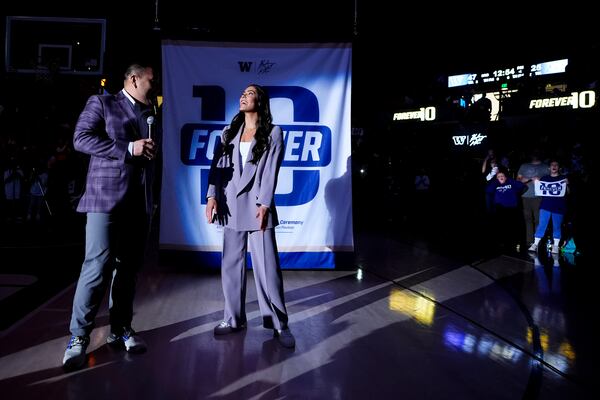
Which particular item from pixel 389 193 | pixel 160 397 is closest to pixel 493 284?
pixel 160 397

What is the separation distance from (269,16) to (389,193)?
16.4ft

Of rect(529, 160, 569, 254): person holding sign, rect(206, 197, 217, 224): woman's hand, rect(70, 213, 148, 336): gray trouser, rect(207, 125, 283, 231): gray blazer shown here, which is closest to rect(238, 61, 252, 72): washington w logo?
rect(207, 125, 283, 231): gray blazer

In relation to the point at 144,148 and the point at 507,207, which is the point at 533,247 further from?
the point at 144,148

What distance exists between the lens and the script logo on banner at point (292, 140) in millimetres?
5246

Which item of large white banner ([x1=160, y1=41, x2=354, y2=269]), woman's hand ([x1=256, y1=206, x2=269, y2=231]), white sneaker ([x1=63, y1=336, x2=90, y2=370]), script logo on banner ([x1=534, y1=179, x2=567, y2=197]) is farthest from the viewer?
script logo on banner ([x1=534, y1=179, x2=567, y2=197])

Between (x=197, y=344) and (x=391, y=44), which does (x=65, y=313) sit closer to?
(x=197, y=344)

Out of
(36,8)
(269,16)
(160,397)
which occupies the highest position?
(36,8)

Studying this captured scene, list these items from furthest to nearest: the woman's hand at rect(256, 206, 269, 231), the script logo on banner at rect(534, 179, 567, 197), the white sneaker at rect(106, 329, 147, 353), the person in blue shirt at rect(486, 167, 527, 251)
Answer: the person in blue shirt at rect(486, 167, 527, 251) < the script logo on banner at rect(534, 179, 567, 197) < the woman's hand at rect(256, 206, 269, 231) < the white sneaker at rect(106, 329, 147, 353)

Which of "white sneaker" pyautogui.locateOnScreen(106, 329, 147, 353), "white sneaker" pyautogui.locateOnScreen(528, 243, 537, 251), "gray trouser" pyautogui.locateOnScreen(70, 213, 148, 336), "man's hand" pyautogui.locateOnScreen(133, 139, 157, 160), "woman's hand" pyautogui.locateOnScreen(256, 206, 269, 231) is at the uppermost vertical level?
"man's hand" pyautogui.locateOnScreen(133, 139, 157, 160)

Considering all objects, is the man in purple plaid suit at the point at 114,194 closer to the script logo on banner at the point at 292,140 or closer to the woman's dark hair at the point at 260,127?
the woman's dark hair at the point at 260,127

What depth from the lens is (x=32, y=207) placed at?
31.9 feet

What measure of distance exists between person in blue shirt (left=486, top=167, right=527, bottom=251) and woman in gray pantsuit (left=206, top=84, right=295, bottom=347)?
5425 mm

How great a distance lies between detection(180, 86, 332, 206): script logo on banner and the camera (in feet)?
17.2

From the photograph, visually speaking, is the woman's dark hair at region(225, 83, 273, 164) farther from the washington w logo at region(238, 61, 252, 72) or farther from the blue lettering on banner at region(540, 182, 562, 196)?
the blue lettering on banner at region(540, 182, 562, 196)
